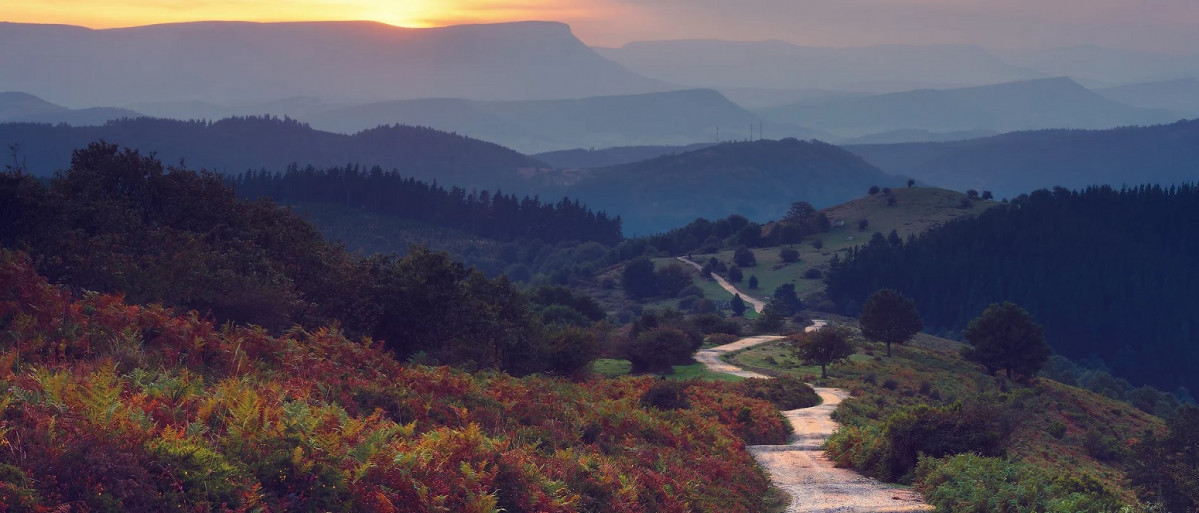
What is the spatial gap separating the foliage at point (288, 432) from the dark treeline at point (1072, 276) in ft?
410

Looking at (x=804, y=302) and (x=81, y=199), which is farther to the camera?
(x=804, y=302)

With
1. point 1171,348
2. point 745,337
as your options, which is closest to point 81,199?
point 745,337

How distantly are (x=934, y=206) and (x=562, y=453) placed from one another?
7539 inches

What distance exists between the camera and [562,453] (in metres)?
14.1

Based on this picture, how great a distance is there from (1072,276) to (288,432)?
16482cm

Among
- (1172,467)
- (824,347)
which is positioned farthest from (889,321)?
(1172,467)

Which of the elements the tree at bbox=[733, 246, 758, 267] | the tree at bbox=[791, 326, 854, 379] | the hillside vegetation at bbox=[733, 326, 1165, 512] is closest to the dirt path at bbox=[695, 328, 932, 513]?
the hillside vegetation at bbox=[733, 326, 1165, 512]

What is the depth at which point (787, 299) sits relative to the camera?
136m

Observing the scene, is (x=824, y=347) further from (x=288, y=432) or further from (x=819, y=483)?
(x=288, y=432)

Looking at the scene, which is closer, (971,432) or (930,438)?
(930,438)

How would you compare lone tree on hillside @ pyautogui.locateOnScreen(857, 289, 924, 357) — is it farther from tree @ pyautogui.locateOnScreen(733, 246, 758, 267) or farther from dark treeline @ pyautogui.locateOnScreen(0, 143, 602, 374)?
tree @ pyautogui.locateOnScreen(733, 246, 758, 267)

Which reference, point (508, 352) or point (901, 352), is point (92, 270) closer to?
point (508, 352)

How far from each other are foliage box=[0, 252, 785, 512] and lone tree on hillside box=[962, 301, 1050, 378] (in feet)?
170

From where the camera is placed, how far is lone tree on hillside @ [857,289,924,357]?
72938 millimetres
